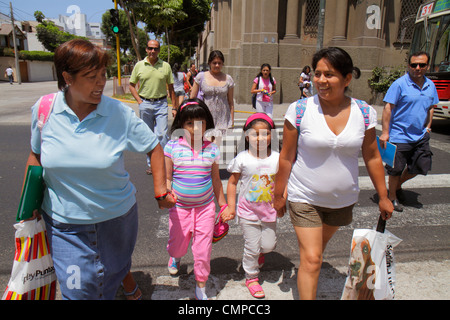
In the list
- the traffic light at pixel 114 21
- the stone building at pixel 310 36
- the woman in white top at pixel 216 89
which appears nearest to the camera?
the woman in white top at pixel 216 89

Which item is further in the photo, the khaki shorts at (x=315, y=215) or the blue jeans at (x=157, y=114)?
the blue jeans at (x=157, y=114)

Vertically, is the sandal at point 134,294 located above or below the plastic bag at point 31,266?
below

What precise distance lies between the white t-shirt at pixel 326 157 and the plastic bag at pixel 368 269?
0.31 meters

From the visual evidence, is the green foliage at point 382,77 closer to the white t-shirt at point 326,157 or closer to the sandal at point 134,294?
the white t-shirt at point 326,157

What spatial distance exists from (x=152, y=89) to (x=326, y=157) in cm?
425

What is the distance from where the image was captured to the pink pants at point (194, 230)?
2781 mm

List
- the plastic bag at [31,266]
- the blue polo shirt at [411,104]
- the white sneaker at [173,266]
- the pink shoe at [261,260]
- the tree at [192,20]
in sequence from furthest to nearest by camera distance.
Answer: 1. the tree at [192,20]
2. the blue polo shirt at [411,104]
3. the pink shoe at [261,260]
4. the white sneaker at [173,266]
5. the plastic bag at [31,266]

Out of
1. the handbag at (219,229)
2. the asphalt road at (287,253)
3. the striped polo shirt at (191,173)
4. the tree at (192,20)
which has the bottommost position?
the asphalt road at (287,253)

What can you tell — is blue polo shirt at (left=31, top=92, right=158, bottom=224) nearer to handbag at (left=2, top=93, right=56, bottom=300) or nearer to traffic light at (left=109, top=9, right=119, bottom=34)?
handbag at (left=2, top=93, right=56, bottom=300)

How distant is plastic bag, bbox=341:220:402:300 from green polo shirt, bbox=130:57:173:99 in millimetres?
4558

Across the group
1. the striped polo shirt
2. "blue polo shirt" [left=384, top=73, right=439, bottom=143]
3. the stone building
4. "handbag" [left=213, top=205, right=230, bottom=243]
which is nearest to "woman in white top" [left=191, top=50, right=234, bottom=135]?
"blue polo shirt" [left=384, top=73, right=439, bottom=143]

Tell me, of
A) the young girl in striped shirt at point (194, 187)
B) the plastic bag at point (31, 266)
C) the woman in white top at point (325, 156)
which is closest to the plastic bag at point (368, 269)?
the woman in white top at point (325, 156)

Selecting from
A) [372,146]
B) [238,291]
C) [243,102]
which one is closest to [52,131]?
[238,291]
